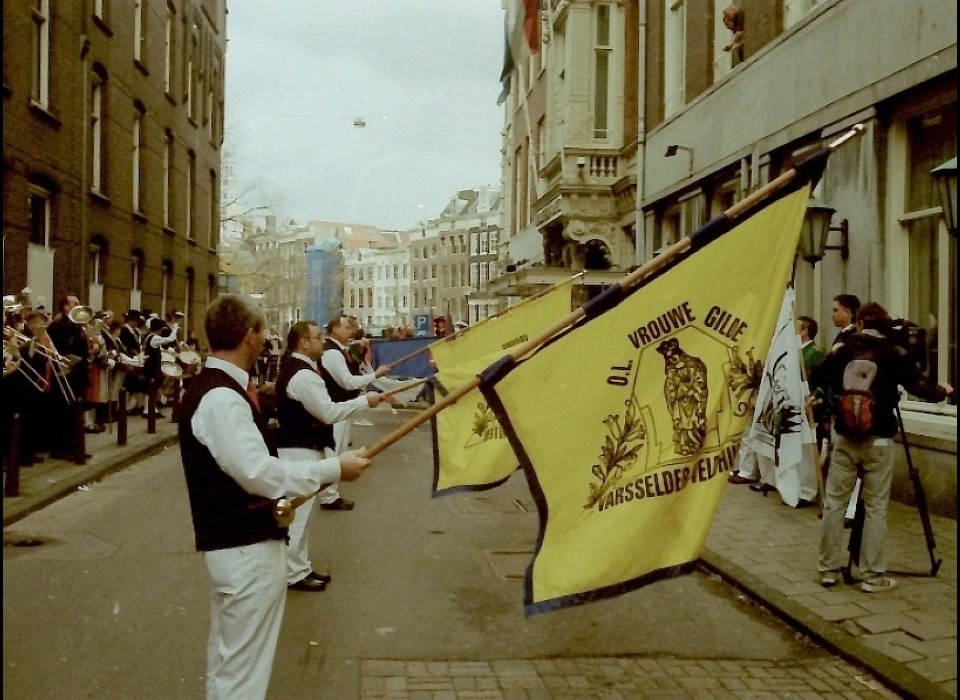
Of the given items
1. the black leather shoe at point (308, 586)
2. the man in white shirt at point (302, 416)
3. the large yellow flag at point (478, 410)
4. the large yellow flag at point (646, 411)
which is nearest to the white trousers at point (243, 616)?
the large yellow flag at point (646, 411)

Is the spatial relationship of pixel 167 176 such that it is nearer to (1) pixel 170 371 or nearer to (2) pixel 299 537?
(1) pixel 170 371

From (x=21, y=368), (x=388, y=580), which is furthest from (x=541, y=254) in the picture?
(x=388, y=580)

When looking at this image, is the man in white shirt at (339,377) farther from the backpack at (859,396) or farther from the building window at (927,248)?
the building window at (927,248)

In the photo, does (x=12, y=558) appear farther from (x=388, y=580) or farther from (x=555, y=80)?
(x=555, y=80)

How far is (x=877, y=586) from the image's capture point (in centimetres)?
679

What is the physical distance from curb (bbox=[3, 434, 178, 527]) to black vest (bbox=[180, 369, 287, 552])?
6225 millimetres

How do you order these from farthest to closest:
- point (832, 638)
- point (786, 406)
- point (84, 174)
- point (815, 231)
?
1. point (84, 174)
2. point (815, 231)
3. point (786, 406)
4. point (832, 638)

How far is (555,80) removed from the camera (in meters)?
26.6

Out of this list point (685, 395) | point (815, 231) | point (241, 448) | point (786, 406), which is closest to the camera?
point (241, 448)

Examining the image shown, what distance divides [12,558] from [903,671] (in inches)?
254

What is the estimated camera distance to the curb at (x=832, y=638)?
5.04 meters

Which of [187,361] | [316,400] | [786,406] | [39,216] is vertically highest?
[39,216]

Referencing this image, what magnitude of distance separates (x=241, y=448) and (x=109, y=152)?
20.2m

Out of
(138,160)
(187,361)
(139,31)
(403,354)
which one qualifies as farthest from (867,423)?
(139,31)
